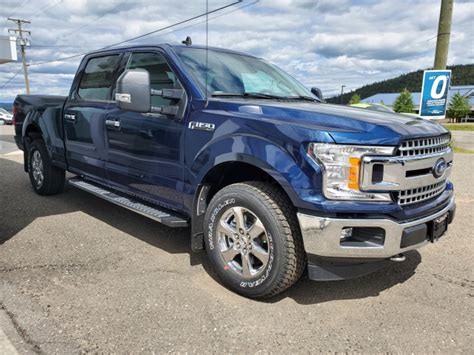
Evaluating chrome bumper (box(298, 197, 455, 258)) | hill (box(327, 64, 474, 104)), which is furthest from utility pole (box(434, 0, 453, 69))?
hill (box(327, 64, 474, 104))

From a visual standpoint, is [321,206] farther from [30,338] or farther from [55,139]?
[55,139]

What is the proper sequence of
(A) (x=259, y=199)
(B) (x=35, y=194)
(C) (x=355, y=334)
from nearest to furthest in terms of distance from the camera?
(C) (x=355, y=334), (A) (x=259, y=199), (B) (x=35, y=194)

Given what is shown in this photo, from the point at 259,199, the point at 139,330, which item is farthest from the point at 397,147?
the point at 139,330

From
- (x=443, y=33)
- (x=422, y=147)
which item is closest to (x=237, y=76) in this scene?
(x=422, y=147)

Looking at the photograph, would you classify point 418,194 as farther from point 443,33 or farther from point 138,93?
point 443,33

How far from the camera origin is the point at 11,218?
5.14 metres

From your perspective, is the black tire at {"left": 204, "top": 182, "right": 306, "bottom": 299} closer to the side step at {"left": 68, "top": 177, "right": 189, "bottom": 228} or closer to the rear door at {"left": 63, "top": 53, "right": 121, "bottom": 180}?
the side step at {"left": 68, "top": 177, "right": 189, "bottom": 228}

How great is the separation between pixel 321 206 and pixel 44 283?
231cm

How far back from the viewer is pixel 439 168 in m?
3.07

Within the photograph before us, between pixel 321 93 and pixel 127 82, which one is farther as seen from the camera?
pixel 321 93

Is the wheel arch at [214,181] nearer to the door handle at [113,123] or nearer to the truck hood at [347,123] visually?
the truck hood at [347,123]

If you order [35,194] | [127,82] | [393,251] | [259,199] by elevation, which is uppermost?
[127,82]

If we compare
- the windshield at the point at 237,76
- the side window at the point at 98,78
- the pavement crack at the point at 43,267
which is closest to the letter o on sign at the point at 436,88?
the windshield at the point at 237,76

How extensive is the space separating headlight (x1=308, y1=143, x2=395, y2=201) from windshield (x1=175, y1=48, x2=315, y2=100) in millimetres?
1303
